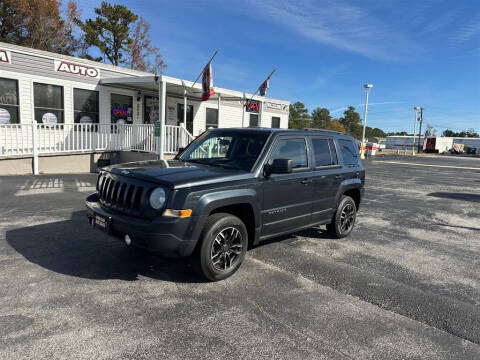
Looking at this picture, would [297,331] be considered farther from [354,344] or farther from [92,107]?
[92,107]

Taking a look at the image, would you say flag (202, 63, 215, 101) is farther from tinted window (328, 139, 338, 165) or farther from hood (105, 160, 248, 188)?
hood (105, 160, 248, 188)

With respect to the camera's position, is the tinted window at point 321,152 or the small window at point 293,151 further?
the tinted window at point 321,152

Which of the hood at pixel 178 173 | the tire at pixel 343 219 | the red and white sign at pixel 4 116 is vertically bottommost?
the tire at pixel 343 219

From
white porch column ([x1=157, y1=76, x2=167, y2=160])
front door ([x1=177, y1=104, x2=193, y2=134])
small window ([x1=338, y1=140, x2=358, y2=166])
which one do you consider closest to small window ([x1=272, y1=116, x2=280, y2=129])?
front door ([x1=177, y1=104, x2=193, y2=134])

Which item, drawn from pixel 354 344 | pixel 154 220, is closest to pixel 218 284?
pixel 154 220

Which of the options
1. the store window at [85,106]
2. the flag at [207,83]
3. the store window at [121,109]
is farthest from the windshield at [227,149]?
the store window at [121,109]

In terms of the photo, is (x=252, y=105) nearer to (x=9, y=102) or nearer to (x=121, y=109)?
(x=121, y=109)

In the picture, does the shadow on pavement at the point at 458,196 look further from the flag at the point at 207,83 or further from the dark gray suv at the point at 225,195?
the flag at the point at 207,83

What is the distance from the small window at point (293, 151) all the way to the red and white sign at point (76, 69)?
1098 cm

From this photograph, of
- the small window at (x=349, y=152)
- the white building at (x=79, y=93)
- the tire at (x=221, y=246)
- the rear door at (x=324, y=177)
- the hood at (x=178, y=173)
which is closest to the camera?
the hood at (x=178, y=173)

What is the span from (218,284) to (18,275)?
7.38 ft

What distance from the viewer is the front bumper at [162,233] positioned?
11.1 ft

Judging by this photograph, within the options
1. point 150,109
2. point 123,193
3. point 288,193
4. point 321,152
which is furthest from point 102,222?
point 150,109

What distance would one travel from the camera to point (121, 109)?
47.5 ft
